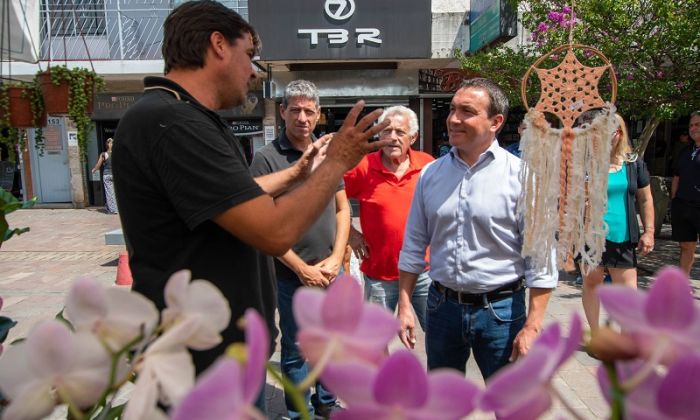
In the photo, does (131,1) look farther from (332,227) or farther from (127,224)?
(127,224)

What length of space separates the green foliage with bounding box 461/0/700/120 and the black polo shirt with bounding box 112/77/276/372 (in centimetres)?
560

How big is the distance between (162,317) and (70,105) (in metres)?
4.62

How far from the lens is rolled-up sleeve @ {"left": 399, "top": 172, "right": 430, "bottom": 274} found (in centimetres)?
241

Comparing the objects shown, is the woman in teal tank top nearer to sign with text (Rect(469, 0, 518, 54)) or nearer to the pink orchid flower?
the pink orchid flower

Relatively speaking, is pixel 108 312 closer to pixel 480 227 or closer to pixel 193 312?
pixel 193 312

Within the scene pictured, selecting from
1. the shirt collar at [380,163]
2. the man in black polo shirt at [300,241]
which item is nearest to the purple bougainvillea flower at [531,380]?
the man in black polo shirt at [300,241]

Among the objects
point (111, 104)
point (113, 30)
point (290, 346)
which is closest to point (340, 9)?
point (113, 30)

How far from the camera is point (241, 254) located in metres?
1.44

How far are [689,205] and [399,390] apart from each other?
5.67m

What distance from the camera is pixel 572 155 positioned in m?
2.90

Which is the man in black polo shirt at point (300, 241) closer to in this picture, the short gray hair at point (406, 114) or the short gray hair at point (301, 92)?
the short gray hair at point (301, 92)

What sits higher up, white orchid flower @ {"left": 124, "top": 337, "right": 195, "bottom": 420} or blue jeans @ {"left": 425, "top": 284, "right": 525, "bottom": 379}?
white orchid flower @ {"left": 124, "top": 337, "right": 195, "bottom": 420}

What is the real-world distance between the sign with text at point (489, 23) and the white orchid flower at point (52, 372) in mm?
7506

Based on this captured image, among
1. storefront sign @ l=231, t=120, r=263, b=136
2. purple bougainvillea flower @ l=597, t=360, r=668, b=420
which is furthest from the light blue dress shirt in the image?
storefront sign @ l=231, t=120, r=263, b=136
